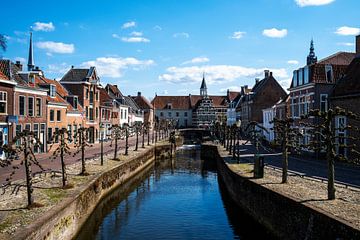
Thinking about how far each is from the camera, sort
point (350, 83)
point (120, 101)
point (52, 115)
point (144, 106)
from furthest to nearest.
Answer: point (144, 106) → point (120, 101) → point (52, 115) → point (350, 83)

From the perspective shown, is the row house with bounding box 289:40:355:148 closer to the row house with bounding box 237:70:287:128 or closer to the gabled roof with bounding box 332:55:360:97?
the gabled roof with bounding box 332:55:360:97

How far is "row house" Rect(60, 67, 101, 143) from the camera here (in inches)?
1930

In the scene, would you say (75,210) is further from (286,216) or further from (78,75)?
(78,75)

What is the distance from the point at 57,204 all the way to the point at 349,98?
24.6 metres

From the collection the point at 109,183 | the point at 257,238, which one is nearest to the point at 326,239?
the point at 257,238

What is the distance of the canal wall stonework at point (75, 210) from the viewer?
12.6m

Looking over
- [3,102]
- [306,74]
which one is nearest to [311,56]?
[306,74]

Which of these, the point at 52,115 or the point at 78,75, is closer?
the point at 52,115

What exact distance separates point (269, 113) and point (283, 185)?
4114 centimetres

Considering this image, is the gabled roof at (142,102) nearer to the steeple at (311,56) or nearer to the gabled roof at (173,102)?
the gabled roof at (173,102)

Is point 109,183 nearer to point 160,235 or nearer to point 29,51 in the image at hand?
point 160,235

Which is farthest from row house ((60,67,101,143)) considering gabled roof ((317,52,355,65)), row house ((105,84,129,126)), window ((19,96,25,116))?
gabled roof ((317,52,355,65))

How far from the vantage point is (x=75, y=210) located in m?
17.1

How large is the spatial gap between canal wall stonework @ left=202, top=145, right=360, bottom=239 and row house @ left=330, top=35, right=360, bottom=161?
471 inches
